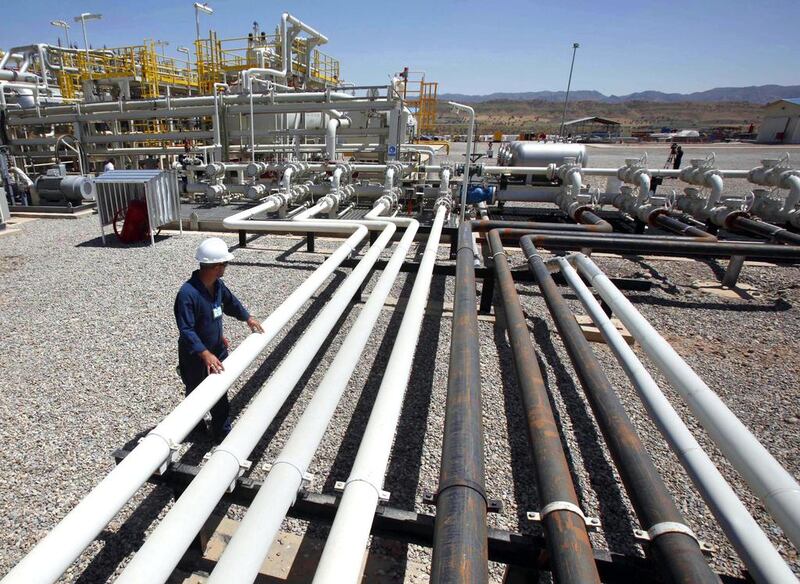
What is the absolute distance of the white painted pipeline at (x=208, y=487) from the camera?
4.77 ft

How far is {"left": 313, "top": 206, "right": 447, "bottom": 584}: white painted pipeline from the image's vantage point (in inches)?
56.5

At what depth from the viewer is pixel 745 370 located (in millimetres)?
4137

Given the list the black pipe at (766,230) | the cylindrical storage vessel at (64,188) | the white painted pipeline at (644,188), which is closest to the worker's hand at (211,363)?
the black pipe at (766,230)

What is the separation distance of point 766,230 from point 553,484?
288 inches

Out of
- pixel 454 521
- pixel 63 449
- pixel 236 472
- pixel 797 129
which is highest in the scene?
pixel 797 129

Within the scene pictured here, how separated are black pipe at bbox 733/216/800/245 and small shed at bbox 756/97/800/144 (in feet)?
146

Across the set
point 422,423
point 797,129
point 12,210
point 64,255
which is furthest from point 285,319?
point 797,129

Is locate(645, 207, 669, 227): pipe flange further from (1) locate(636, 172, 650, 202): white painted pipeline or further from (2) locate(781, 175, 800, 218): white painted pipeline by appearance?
(2) locate(781, 175, 800, 218): white painted pipeline

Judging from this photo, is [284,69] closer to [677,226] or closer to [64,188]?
[64,188]

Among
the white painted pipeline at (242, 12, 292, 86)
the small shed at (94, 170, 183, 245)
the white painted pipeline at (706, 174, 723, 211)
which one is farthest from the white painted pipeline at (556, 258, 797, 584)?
the white painted pipeline at (242, 12, 292, 86)

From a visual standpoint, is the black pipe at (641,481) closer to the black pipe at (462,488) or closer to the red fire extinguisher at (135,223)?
the black pipe at (462,488)

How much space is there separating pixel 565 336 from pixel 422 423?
4.03ft

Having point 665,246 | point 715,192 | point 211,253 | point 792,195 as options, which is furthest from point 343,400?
point 792,195

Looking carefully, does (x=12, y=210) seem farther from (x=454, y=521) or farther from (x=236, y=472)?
(x=454, y=521)
